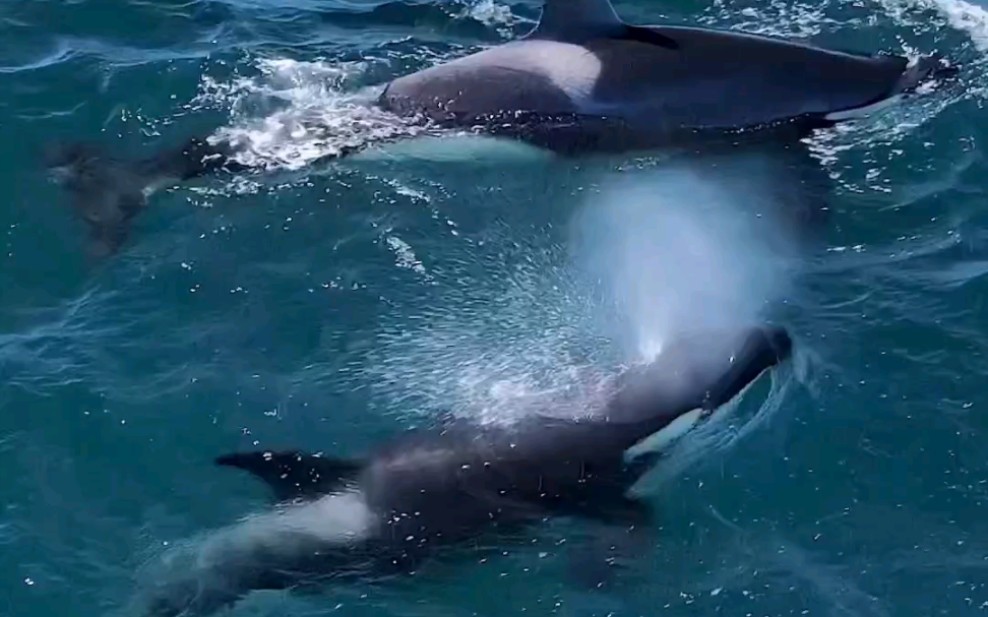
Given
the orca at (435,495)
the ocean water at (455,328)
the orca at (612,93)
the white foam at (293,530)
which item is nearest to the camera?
the orca at (435,495)

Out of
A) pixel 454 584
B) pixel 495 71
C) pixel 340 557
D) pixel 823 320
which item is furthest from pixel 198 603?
pixel 495 71

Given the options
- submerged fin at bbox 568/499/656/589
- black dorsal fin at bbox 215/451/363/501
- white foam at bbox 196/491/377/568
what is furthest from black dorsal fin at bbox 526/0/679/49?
white foam at bbox 196/491/377/568

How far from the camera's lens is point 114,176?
722 inches

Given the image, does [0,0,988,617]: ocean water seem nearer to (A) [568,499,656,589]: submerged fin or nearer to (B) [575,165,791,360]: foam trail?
(B) [575,165,791,360]: foam trail

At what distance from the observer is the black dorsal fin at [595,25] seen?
19.3m

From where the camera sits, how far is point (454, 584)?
521 inches

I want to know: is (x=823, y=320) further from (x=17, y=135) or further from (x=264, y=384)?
(x=17, y=135)

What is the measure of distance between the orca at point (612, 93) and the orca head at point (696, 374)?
14.3ft

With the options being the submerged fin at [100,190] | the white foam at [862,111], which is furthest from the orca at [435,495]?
the white foam at [862,111]

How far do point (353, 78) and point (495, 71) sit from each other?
307cm

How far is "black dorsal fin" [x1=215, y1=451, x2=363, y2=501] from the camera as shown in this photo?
13.7 metres

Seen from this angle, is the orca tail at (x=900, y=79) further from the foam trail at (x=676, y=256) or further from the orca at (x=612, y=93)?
the foam trail at (x=676, y=256)

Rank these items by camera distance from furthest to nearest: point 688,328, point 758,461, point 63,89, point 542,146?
point 63,89
point 542,146
point 688,328
point 758,461

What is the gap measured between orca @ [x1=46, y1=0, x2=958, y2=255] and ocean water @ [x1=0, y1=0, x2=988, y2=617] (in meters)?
0.39
